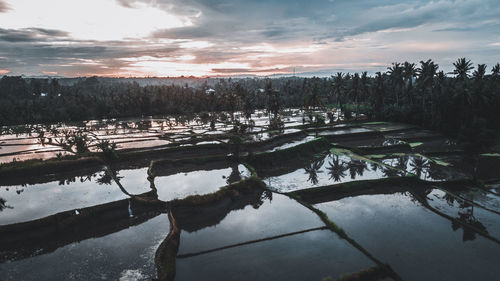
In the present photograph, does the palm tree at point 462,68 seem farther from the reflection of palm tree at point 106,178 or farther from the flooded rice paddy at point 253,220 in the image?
the reflection of palm tree at point 106,178

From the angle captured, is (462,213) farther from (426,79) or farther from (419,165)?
(426,79)

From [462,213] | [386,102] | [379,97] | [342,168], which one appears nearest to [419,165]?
[342,168]

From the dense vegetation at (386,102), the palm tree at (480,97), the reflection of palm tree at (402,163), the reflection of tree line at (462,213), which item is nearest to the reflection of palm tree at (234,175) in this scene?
the reflection of tree line at (462,213)

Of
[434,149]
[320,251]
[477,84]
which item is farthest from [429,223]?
[477,84]

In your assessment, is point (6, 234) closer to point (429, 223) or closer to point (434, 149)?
point (429, 223)

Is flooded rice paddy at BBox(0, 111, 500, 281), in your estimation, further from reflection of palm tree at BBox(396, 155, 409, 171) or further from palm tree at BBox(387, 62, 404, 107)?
palm tree at BBox(387, 62, 404, 107)
